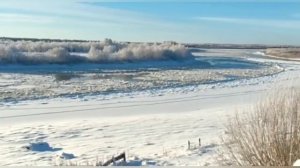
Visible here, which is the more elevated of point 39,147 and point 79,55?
point 79,55

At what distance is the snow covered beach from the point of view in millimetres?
11359

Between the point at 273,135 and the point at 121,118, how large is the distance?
437 inches

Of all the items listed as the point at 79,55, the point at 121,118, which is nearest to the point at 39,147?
the point at 121,118

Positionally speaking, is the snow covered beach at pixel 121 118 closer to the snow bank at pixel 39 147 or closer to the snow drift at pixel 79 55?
the snow bank at pixel 39 147

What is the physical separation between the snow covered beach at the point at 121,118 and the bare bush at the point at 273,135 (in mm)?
→ 603

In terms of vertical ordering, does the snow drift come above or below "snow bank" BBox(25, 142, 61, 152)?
above

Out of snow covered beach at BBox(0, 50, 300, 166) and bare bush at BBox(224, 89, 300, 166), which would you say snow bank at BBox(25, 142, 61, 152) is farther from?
bare bush at BBox(224, 89, 300, 166)

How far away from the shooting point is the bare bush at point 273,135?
6.49 metres

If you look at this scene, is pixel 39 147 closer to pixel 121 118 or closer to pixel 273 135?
pixel 121 118

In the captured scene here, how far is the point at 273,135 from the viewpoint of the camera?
663cm

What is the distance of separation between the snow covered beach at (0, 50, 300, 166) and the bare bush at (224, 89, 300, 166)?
60 cm

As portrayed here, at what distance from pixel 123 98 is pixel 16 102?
4.69m

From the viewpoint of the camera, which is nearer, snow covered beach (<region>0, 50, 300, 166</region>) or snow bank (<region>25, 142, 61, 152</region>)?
snow covered beach (<region>0, 50, 300, 166</region>)

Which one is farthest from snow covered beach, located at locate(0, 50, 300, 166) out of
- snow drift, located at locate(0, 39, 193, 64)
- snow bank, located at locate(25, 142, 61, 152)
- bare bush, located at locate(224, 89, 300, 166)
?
snow drift, located at locate(0, 39, 193, 64)
